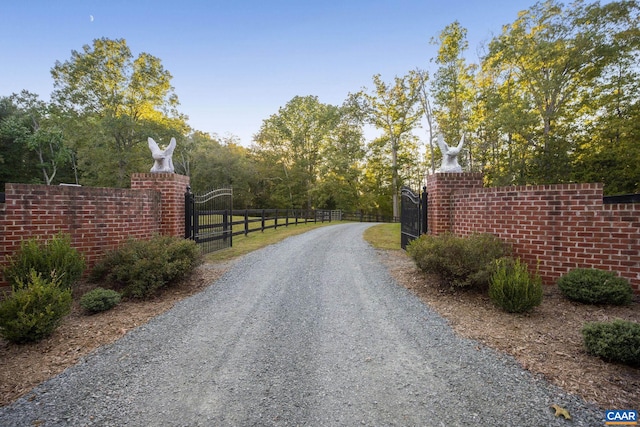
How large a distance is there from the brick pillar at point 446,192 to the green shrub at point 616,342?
408cm

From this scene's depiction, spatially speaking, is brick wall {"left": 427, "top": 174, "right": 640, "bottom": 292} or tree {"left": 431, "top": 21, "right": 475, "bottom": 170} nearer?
brick wall {"left": 427, "top": 174, "right": 640, "bottom": 292}

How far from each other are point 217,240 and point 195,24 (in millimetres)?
7426

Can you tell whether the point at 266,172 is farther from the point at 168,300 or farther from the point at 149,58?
the point at 168,300

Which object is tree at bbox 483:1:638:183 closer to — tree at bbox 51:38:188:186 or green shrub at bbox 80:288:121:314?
green shrub at bbox 80:288:121:314

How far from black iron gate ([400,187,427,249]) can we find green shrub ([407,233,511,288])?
1938 millimetres

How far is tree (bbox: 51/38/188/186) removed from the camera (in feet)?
61.3

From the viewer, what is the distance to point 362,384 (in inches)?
91.7

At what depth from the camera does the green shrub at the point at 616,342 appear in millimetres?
2406

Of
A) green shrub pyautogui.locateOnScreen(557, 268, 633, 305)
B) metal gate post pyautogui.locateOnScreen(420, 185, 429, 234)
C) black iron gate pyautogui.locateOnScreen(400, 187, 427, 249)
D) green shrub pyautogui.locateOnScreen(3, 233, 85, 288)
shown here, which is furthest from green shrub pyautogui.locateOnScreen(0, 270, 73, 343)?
metal gate post pyautogui.locateOnScreen(420, 185, 429, 234)

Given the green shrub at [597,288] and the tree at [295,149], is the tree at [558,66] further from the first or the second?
the tree at [295,149]

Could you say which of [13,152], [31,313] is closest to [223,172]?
[13,152]

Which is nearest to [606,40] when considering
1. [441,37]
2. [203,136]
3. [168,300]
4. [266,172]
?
[441,37]

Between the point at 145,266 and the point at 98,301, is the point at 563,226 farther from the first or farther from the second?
the point at 98,301

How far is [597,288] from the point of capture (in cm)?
384
